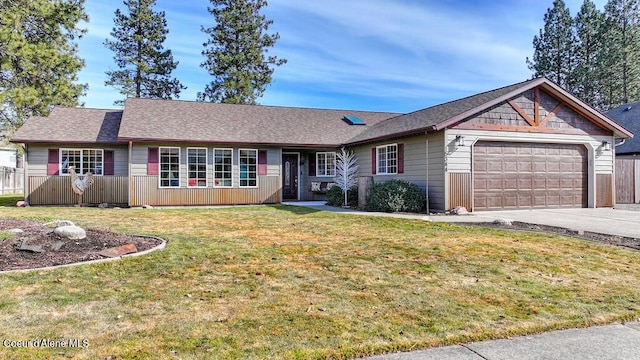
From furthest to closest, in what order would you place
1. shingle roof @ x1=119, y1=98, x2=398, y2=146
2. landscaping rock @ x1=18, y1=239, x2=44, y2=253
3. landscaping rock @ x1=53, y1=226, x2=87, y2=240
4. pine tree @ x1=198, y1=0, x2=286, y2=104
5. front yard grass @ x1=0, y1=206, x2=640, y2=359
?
pine tree @ x1=198, y1=0, x2=286, y2=104 → shingle roof @ x1=119, y1=98, x2=398, y2=146 → landscaping rock @ x1=53, y1=226, x2=87, y2=240 → landscaping rock @ x1=18, y1=239, x2=44, y2=253 → front yard grass @ x1=0, y1=206, x2=640, y2=359

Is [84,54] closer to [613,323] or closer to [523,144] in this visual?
[523,144]

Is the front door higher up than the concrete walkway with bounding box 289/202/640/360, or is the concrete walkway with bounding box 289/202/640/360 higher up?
the front door

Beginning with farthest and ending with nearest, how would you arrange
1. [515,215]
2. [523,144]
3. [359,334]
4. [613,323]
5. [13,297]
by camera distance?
1. [523,144]
2. [515,215]
3. [13,297]
4. [613,323]
5. [359,334]

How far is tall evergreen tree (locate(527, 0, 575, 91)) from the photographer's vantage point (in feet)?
104

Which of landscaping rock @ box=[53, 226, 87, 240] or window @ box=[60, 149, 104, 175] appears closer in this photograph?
landscaping rock @ box=[53, 226, 87, 240]

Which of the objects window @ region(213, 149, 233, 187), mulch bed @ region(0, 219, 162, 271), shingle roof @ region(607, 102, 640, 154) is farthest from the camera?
shingle roof @ region(607, 102, 640, 154)

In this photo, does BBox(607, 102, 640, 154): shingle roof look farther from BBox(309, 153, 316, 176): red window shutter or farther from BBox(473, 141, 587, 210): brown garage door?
BBox(309, 153, 316, 176): red window shutter

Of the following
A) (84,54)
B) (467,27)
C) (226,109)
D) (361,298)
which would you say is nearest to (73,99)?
(84,54)

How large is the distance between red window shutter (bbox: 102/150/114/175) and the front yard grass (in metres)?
11.0

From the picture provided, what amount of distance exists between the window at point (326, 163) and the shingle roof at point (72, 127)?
28.3 ft

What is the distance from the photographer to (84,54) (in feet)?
83.5

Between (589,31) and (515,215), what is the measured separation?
27.3 m

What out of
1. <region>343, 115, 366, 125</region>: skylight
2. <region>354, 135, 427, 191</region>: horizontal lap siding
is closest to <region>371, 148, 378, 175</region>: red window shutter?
<region>354, 135, 427, 191</region>: horizontal lap siding

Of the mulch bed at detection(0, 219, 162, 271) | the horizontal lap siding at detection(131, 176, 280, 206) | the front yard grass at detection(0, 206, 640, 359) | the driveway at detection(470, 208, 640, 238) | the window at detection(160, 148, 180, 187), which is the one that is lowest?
the front yard grass at detection(0, 206, 640, 359)
